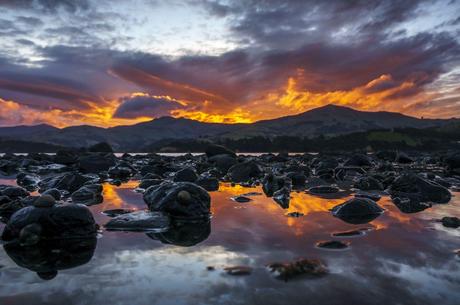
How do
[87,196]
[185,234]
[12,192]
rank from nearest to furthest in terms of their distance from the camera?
A: [185,234] → [12,192] → [87,196]

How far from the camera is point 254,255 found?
5082 millimetres

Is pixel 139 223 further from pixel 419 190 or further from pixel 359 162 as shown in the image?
pixel 359 162

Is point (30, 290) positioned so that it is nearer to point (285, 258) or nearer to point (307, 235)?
point (285, 258)

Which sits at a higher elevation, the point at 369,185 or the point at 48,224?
the point at 48,224

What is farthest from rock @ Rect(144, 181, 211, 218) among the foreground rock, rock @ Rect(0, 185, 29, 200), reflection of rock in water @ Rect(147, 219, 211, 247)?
rock @ Rect(0, 185, 29, 200)

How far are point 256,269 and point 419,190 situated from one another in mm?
9660

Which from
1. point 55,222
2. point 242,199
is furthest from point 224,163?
point 55,222

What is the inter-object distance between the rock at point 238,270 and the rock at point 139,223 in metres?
2.71

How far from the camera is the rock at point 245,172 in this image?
59.1 feet

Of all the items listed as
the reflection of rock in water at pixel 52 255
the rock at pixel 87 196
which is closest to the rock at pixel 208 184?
the rock at pixel 87 196

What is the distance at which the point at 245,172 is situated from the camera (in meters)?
18.6

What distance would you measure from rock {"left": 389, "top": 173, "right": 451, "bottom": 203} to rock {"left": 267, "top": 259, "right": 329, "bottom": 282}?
755cm

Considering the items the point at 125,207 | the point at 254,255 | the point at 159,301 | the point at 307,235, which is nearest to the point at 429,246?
the point at 307,235

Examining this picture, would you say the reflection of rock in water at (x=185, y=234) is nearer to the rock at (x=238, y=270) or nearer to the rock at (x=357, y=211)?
the rock at (x=238, y=270)
